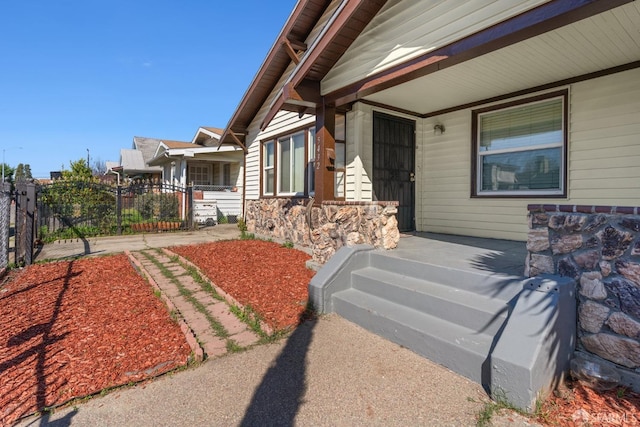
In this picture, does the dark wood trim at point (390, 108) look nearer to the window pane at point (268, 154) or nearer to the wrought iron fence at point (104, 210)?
the window pane at point (268, 154)

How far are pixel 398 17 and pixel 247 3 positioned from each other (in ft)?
30.7

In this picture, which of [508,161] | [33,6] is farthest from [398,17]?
[33,6]

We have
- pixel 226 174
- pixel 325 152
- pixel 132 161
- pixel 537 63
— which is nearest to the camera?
pixel 537 63

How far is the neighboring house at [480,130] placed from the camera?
2648mm

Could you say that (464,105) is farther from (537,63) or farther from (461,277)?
(461,277)

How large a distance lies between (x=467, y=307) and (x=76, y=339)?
143 inches

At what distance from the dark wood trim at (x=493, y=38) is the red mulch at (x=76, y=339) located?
13.2 feet

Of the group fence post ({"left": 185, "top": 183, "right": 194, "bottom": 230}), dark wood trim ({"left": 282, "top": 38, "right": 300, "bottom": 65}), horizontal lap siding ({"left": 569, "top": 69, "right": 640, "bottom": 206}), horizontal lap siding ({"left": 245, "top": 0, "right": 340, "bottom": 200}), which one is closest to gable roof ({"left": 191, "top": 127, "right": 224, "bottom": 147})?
fence post ({"left": 185, "top": 183, "right": 194, "bottom": 230})

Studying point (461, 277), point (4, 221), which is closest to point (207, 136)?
point (4, 221)

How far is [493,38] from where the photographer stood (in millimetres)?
3332

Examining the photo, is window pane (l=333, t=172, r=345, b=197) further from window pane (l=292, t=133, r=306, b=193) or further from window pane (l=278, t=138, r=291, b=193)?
window pane (l=278, t=138, r=291, b=193)

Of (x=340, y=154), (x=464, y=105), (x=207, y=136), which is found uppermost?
(x=207, y=136)

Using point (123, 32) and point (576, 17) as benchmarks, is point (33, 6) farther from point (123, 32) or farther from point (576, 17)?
point (576, 17)

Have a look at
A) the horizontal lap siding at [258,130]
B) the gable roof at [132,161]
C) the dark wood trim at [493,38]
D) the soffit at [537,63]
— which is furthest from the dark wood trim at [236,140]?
the gable roof at [132,161]
